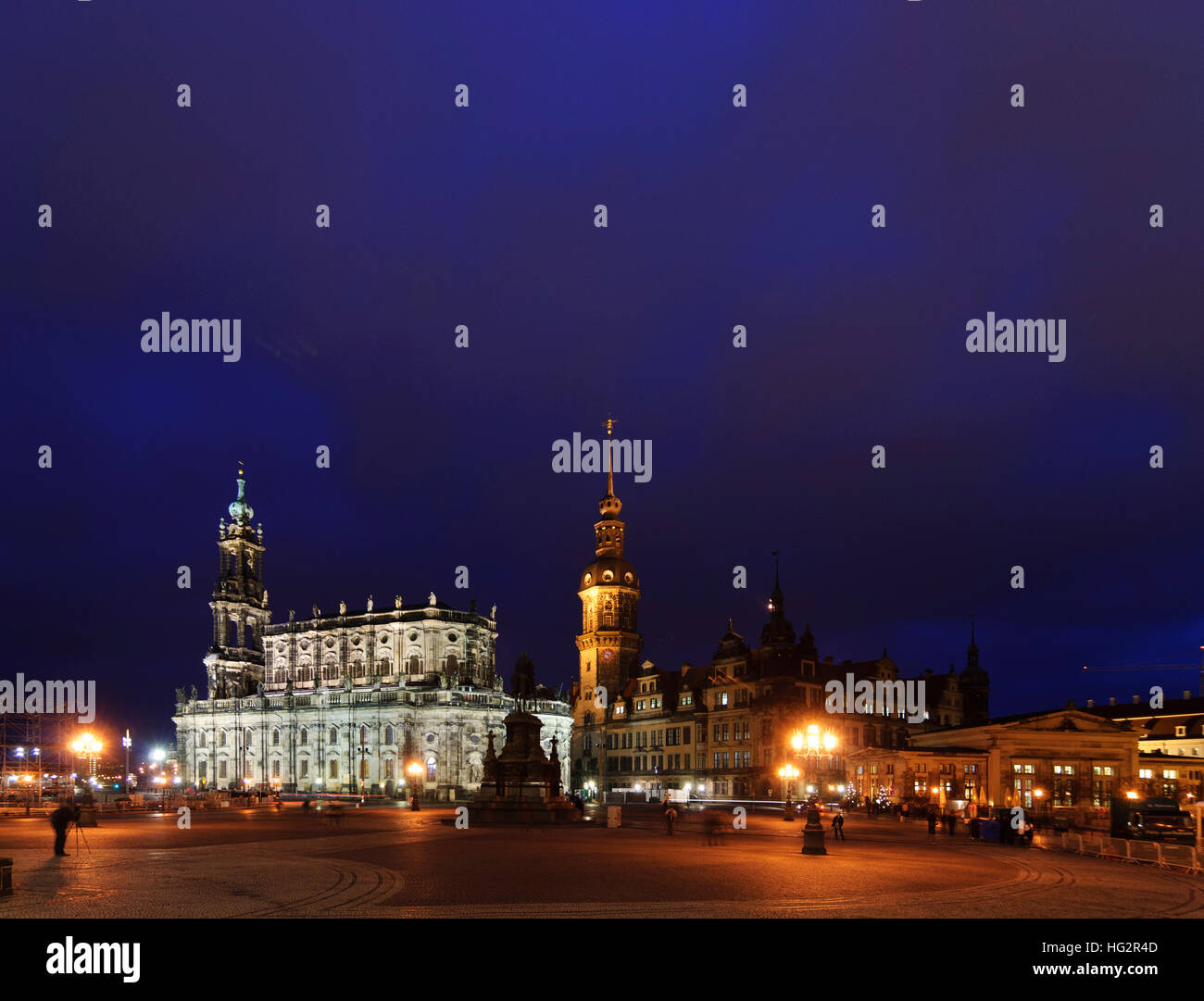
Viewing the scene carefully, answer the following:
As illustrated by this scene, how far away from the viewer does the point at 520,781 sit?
1987 inches

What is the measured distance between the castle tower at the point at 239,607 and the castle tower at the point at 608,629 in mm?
53581

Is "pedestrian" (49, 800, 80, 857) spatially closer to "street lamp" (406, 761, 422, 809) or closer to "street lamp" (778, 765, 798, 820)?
"street lamp" (778, 765, 798, 820)

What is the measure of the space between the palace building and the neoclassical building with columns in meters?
15.0

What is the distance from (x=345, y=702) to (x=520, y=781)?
74.0m

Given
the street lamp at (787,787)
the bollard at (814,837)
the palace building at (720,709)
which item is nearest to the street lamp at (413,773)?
the palace building at (720,709)

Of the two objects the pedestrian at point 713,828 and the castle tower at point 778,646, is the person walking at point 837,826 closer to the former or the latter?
the pedestrian at point 713,828

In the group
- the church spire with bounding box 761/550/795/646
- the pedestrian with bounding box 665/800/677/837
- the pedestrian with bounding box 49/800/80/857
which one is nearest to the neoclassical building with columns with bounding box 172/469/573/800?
the church spire with bounding box 761/550/795/646

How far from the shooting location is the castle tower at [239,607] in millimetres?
133750

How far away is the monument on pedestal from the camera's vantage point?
46.9 meters

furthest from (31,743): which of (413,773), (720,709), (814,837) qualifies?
(814,837)

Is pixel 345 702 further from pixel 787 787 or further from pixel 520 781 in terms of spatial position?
pixel 520 781

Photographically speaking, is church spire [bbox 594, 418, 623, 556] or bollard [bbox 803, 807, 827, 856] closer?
bollard [bbox 803, 807, 827, 856]
